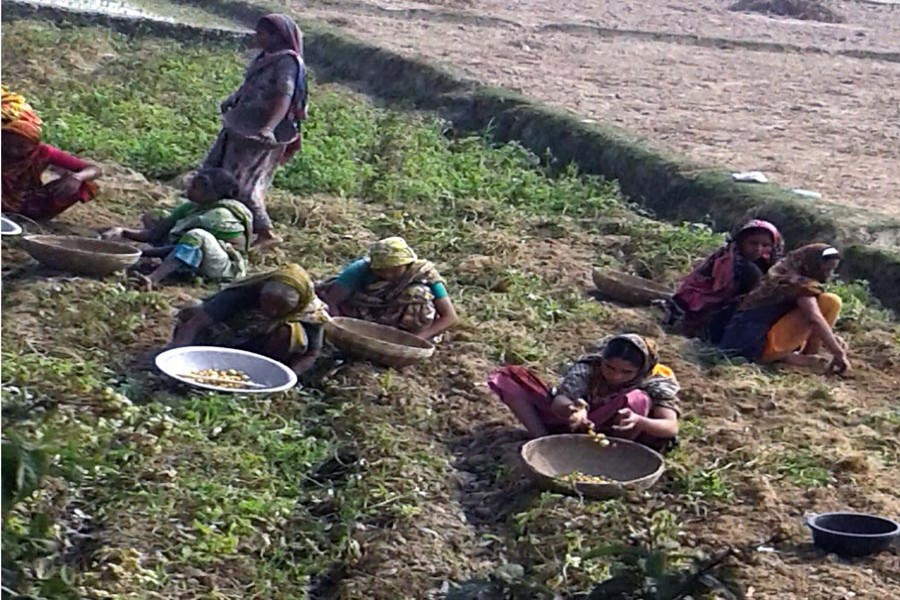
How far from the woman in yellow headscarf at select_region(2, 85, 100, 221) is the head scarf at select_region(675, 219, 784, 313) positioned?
2.86 metres

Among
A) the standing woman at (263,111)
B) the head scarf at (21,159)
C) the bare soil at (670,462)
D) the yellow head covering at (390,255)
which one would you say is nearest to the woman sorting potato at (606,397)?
the bare soil at (670,462)

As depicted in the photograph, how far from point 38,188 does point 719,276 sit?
3.22 meters

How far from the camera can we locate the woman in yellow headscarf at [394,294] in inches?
253

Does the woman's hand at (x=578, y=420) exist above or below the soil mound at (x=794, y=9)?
above

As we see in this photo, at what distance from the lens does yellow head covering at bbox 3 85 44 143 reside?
746 centimetres

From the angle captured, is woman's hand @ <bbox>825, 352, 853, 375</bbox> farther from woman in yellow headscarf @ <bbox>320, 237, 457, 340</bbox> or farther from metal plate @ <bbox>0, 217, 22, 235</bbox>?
metal plate @ <bbox>0, 217, 22, 235</bbox>

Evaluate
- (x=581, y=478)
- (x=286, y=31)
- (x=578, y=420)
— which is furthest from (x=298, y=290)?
(x=286, y=31)

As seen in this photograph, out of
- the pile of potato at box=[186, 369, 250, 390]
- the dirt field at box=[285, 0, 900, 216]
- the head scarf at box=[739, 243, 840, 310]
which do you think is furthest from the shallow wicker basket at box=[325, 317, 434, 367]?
the dirt field at box=[285, 0, 900, 216]

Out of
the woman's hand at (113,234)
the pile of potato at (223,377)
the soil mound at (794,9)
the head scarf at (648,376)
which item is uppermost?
the head scarf at (648,376)

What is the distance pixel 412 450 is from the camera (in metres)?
5.40

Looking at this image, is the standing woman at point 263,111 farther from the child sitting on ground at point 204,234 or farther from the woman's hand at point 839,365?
the woman's hand at point 839,365

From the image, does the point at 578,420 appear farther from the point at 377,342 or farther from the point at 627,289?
the point at 627,289

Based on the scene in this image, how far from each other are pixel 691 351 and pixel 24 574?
440 cm

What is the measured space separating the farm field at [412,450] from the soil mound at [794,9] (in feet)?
60.6
